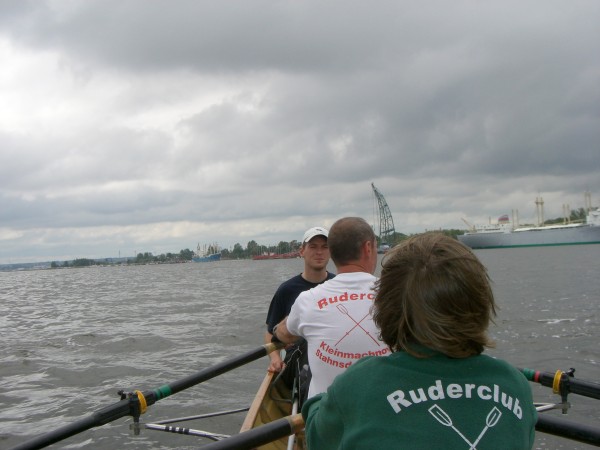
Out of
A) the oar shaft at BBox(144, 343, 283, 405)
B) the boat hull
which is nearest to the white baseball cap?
the oar shaft at BBox(144, 343, 283, 405)

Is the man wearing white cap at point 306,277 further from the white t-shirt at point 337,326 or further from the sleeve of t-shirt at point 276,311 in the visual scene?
the white t-shirt at point 337,326

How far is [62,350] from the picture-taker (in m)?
14.6

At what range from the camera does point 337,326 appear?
314 cm

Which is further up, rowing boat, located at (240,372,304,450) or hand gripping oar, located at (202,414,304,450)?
hand gripping oar, located at (202,414,304,450)

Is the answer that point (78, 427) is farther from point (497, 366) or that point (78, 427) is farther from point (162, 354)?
point (162, 354)

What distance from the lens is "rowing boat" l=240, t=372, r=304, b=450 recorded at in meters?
5.14

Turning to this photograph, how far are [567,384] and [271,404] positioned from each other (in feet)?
9.45

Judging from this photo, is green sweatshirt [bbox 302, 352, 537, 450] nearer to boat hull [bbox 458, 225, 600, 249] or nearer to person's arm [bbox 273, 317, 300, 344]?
person's arm [bbox 273, 317, 300, 344]

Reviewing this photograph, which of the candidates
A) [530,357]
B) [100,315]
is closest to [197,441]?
[530,357]

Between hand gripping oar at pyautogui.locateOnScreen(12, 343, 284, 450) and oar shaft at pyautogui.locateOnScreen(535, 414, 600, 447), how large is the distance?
2.29 metres

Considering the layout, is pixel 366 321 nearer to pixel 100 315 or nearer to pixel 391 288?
pixel 391 288

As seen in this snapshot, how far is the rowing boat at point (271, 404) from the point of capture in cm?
514

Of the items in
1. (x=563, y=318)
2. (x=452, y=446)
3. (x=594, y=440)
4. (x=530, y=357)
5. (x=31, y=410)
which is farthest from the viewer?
→ (x=563, y=318)

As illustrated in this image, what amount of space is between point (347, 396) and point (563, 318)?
59.2 feet
